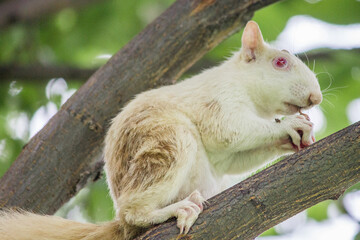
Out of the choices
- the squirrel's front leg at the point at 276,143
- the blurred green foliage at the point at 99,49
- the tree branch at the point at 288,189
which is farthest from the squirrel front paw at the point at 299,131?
the blurred green foliage at the point at 99,49

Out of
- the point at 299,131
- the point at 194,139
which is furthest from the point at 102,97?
the point at 299,131

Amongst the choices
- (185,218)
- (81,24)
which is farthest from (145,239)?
(81,24)

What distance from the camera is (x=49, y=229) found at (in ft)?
11.9

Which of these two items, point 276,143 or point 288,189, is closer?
point 288,189

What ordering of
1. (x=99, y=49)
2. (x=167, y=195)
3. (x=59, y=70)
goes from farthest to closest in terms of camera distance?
(x=99, y=49)
(x=59, y=70)
(x=167, y=195)

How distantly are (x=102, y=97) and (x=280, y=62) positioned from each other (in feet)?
4.53

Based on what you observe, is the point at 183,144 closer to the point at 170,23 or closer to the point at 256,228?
the point at 256,228

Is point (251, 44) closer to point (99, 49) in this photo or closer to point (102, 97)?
point (102, 97)

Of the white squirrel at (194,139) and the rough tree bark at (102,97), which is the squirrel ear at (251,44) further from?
the rough tree bark at (102,97)

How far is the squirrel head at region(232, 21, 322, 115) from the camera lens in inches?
166

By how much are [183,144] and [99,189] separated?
7.78 ft

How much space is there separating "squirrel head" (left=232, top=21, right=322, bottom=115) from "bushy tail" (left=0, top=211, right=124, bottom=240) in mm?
1471

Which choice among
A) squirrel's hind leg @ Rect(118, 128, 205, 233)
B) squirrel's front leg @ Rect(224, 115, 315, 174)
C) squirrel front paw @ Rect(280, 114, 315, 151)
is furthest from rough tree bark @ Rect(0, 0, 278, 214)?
squirrel front paw @ Rect(280, 114, 315, 151)

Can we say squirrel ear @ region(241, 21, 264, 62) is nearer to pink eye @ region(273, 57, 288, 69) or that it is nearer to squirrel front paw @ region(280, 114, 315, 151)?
pink eye @ region(273, 57, 288, 69)
